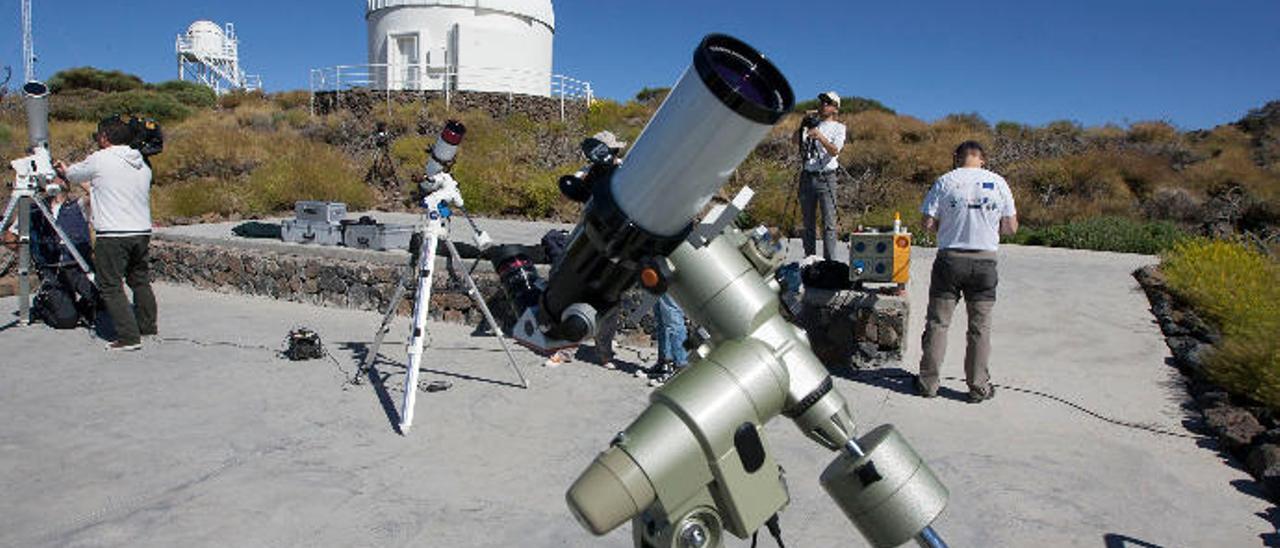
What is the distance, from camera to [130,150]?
629cm

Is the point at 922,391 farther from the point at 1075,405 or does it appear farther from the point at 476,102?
the point at 476,102

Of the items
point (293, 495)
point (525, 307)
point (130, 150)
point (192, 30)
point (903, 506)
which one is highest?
point (192, 30)

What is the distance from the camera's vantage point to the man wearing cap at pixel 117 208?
20.2ft

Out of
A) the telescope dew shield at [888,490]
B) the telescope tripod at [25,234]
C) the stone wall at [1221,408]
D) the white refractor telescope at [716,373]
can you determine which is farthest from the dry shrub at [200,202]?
the telescope dew shield at [888,490]

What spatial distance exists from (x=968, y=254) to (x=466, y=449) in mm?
3377

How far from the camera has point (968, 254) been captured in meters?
5.14

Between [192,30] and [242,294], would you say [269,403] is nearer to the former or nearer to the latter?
[242,294]

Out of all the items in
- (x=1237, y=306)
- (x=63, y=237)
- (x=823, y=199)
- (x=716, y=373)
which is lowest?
(x=1237, y=306)

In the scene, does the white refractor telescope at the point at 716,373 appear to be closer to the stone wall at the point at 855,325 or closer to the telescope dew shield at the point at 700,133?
the telescope dew shield at the point at 700,133

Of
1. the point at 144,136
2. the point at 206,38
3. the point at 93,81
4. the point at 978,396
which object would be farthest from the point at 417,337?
the point at 93,81

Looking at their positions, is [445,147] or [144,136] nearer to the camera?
[445,147]

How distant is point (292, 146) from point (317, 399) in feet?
51.3

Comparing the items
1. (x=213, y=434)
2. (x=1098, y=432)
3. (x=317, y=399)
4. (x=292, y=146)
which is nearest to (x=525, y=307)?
(x=213, y=434)

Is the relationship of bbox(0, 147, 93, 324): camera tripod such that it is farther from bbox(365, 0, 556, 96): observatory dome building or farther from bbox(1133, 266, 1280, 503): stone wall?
bbox(365, 0, 556, 96): observatory dome building
